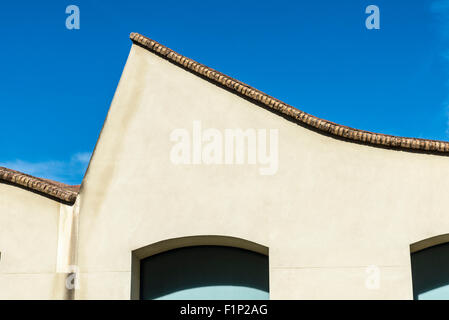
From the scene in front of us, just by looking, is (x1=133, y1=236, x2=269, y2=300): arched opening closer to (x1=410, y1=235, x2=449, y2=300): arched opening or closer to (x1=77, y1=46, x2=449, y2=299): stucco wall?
(x1=77, y1=46, x2=449, y2=299): stucco wall

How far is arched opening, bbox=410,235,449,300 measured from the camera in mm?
9469

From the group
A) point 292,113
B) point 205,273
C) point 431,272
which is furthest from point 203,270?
point 431,272

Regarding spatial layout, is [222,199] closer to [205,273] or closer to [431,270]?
[205,273]

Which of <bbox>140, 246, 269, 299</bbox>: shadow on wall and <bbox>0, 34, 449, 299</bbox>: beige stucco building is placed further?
<bbox>140, 246, 269, 299</bbox>: shadow on wall

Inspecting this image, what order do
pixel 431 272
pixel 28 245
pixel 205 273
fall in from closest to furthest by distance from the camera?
pixel 431 272
pixel 28 245
pixel 205 273

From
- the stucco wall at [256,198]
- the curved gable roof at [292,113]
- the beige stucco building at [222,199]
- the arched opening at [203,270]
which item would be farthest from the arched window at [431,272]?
the arched opening at [203,270]

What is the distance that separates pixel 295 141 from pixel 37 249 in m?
4.85

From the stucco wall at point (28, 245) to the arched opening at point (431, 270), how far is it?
5998mm

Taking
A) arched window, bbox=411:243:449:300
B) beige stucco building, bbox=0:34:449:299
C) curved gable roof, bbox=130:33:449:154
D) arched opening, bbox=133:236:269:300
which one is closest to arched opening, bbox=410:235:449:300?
arched window, bbox=411:243:449:300

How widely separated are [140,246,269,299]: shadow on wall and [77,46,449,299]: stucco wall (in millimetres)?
730

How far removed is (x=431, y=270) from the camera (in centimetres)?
959

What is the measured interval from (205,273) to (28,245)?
3.14 meters

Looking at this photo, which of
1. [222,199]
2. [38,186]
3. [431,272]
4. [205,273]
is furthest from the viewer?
[205,273]
